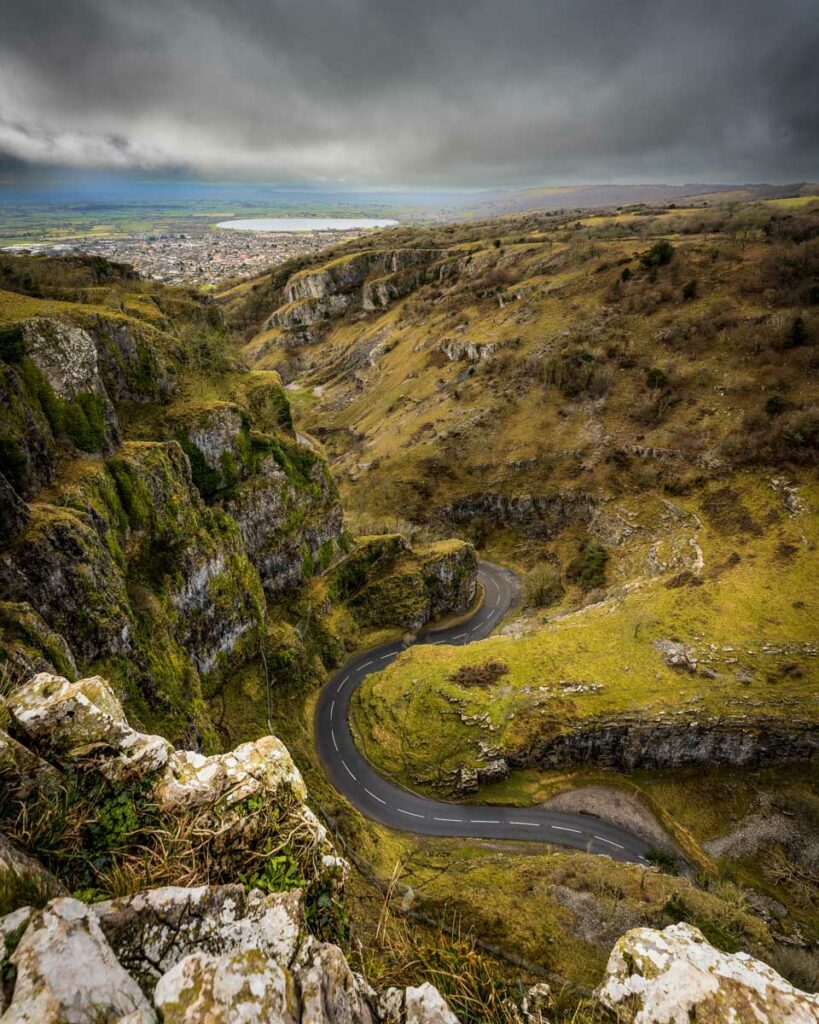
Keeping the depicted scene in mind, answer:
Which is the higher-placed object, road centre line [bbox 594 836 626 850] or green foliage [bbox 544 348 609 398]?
green foliage [bbox 544 348 609 398]

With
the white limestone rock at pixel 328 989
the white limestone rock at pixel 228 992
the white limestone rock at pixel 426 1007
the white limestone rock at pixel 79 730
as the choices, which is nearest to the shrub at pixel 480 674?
the white limestone rock at pixel 79 730

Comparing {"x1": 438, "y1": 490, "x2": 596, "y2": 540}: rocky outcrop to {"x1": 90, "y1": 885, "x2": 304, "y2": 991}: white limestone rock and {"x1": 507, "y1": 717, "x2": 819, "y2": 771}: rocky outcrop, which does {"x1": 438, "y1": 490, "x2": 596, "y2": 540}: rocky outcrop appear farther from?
{"x1": 90, "y1": 885, "x2": 304, "y2": 991}: white limestone rock

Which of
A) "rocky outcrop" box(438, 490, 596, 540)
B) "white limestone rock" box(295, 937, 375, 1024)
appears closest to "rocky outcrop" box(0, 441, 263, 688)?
"white limestone rock" box(295, 937, 375, 1024)

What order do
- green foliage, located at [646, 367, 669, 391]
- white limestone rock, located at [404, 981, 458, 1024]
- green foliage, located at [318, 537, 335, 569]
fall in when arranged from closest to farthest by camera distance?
white limestone rock, located at [404, 981, 458, 1024] < green foliage, located at [318, 537, 335, 569] < green foliage, located at [646, 367, 669, 391]

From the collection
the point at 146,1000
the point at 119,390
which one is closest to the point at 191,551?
the point at 119,390

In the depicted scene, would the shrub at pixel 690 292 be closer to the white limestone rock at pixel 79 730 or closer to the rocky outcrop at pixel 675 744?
the rocky outcrop at pixel 675 744

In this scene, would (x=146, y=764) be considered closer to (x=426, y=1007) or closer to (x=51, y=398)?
(x=426, y=1007)
